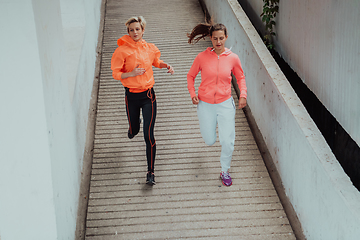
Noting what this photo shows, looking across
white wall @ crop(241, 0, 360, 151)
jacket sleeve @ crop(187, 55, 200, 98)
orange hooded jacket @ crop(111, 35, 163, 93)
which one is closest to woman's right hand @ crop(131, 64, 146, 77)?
orange hooded jacket @ crop(111, 35, 163, 93)

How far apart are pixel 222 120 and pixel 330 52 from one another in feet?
4.51

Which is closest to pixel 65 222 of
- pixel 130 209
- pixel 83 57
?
pixel 130 209

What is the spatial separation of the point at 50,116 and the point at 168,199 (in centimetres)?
168

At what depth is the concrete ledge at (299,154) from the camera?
2.79 meters

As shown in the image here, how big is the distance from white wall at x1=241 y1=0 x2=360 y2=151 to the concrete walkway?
1040 millimetres

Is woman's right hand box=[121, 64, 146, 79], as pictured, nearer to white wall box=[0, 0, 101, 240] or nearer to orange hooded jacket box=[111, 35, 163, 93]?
orange hooded jacket box=[111, 35, 163, 93]

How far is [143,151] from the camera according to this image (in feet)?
15.3

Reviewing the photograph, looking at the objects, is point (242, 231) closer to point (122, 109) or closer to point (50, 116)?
point (50, 116)

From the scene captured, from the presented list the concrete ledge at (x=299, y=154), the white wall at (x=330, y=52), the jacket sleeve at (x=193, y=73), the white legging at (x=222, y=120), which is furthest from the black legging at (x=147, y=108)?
the white wall at (x=330, y=52)

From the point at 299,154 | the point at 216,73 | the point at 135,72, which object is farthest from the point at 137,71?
the point at 299,154

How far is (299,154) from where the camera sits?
351 centimetres

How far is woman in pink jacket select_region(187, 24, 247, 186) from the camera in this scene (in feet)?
12.2

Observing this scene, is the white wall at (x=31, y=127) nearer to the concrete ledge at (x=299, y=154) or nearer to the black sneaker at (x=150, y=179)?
the black sneaker at (x=150, y=179)

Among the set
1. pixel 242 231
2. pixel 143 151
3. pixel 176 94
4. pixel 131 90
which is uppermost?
pixel 131 90
